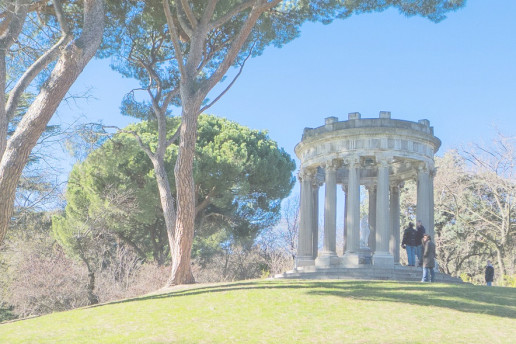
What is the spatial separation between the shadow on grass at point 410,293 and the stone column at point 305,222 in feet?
24.5

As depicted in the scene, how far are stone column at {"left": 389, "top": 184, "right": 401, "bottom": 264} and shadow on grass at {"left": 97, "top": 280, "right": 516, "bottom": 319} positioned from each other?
8.76m

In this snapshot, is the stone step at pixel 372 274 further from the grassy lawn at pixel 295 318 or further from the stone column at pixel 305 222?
the grassy lawn at pixel 295 318

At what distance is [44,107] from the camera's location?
496 inches

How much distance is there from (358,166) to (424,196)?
2.98 meters

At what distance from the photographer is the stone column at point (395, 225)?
24828 millimetres

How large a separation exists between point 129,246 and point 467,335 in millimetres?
27259

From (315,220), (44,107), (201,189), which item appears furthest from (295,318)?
(201,189)

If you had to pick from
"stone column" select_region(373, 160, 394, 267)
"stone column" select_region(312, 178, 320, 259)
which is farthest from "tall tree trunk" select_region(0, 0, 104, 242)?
"stone column" select_region(312, 178, 320, 259)

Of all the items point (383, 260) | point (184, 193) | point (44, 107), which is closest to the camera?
point (44, 107)

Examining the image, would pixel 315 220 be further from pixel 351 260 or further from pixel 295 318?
pixel 295 318

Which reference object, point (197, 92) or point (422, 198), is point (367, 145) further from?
point (197, 92)

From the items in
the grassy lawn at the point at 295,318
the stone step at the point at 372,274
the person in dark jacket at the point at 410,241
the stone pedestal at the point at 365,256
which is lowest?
the grassy lawn at the point at 295,318

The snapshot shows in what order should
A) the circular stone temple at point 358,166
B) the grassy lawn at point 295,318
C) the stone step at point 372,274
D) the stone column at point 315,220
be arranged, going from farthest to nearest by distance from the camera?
the stone column at point 315,220, the circular stone temple at point 358,166, the stone step at point 372,274, the grassy lawn at point 295,318

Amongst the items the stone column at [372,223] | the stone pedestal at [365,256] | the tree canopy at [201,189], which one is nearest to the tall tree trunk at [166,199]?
the tree canopy at [201,189]
